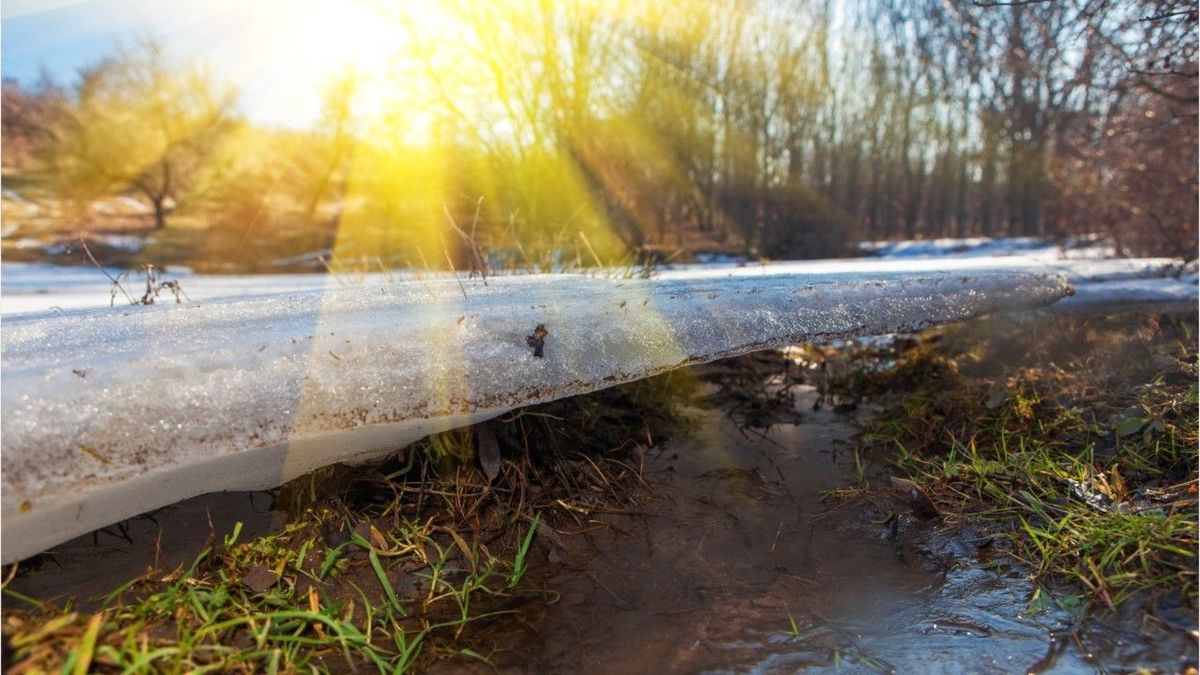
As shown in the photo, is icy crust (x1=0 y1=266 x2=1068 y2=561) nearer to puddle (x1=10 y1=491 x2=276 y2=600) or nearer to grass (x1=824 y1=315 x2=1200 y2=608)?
puddle (x1=10 y1=491 x2=276 y2=600)

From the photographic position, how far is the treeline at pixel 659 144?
513 inches

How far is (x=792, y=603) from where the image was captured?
2209mm

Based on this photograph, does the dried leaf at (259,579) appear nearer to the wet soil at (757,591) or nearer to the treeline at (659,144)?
the wet soil at (757,591)

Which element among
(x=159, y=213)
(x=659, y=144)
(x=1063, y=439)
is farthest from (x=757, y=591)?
(x=159, y=213)

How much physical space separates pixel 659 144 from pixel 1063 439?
14.9 metres

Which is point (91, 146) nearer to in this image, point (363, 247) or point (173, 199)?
point (173, 199)

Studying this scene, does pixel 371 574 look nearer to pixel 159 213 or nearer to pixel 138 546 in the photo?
pixel 138 546

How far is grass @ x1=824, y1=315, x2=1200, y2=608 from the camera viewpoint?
2207 millimetres

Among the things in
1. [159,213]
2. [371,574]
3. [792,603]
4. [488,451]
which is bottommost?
[792,603]

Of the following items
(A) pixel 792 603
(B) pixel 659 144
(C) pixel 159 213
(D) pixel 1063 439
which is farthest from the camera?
(C) pixel 159 213

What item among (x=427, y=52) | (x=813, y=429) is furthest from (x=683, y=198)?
(x=813, y=429)

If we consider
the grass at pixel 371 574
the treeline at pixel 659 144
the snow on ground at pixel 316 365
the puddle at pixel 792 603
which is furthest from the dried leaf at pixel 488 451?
the treeline at pixel 659 144

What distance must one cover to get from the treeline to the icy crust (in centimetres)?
652

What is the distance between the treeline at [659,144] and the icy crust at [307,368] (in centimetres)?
652
